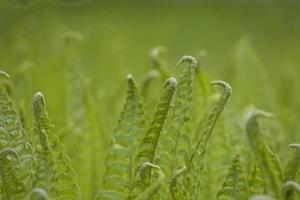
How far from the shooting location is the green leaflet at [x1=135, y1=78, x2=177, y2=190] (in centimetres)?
47

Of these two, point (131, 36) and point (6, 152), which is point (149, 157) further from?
point (131, 36)

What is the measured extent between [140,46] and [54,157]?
917 mm

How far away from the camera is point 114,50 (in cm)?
108

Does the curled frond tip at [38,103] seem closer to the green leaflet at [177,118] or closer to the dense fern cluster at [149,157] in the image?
the dense fern cluster at [149,157]

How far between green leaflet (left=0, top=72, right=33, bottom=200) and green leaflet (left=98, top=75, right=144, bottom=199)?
0.23 feet

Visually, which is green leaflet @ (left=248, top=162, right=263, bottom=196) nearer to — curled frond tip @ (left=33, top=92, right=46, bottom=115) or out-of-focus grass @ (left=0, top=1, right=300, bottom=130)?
curled frond tip @ (left=33, top=92, right=46, bottom=115)

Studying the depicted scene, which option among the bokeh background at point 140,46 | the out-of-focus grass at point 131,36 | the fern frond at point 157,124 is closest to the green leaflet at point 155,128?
the fern frond at point 157,124

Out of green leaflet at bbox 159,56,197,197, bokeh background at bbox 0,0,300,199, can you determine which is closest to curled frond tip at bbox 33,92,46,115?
green leaflet at bbox 159,56,197,197

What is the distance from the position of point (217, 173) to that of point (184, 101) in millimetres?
125

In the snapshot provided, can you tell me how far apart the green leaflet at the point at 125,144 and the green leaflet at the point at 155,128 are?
0.10 ft

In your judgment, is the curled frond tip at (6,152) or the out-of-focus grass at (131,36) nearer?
the curled frond tip at (6,152)

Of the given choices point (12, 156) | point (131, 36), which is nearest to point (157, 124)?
point (12, 156)

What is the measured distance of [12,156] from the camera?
1.52 feet

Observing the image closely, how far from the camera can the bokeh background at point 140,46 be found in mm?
849
